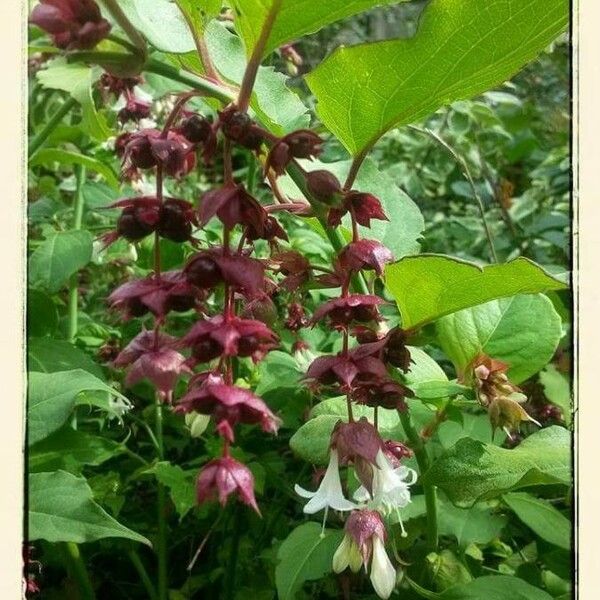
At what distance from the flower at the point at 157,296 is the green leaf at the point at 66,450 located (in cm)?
42

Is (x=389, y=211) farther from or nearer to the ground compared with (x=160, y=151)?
nearer to the ground

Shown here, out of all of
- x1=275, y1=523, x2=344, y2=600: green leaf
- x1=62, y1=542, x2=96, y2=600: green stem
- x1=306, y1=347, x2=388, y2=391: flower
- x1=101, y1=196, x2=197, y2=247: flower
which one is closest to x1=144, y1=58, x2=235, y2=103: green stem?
x1=101, y1=196, x2=197, y2=247: flower

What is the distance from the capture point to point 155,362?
1.72 ft

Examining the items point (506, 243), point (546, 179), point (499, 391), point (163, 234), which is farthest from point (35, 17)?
point (546, 179)

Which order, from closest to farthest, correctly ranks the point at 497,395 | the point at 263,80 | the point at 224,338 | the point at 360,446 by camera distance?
1. the point at 224,338
2. the point at 360,446
3. the point at 497,395
4. the point at 263,80

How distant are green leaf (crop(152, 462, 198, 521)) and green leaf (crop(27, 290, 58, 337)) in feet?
0.88

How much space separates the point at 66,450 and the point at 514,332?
0.50 m

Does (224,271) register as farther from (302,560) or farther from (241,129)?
(302,560)

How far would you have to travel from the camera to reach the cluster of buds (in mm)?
674

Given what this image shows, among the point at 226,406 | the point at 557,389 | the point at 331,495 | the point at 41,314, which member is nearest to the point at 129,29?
the point at 226,406

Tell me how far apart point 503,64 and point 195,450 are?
37.4 inches

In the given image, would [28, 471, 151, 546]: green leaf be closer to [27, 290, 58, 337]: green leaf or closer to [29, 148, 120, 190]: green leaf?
[27, 290, 58, 337]: green leaf

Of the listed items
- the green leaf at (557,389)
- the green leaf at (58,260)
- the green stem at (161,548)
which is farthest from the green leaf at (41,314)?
the green leaf at (557,389)

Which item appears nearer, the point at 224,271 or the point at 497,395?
the point at 224,271
